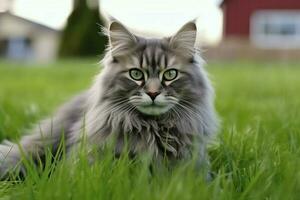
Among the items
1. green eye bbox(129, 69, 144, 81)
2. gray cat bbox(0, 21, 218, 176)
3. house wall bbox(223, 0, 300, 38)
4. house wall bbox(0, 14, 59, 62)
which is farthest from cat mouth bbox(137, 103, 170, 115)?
house wall bbox(0, 14, 59, 62)

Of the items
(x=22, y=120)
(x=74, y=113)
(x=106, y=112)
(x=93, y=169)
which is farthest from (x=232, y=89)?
(x=93, y=169)

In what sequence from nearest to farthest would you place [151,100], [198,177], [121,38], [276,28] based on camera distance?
[198,177] → [151,100] → [121,38] → [276,28]

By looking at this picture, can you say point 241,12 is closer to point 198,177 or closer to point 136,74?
point 136,74

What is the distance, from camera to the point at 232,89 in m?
7.77

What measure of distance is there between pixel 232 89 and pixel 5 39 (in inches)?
1550

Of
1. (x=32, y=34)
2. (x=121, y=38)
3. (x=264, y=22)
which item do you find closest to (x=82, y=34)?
(x=264, y=22)

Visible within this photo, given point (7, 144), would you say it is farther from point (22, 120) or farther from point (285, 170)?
point (285, 170)

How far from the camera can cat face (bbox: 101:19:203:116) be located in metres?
2.59

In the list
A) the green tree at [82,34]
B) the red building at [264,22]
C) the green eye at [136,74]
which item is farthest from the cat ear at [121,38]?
the red building at [264,22]

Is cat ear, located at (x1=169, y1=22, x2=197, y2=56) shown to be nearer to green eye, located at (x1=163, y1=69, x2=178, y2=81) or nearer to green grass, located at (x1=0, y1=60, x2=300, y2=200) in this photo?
green eye, located at (x1=163, y1=69, x2=178, y2=81)

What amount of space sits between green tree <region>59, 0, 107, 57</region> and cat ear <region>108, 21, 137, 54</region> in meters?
18.8

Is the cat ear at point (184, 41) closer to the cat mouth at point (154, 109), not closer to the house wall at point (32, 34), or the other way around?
the cat mouth at point (154, 109)

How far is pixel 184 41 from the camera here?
111 inches

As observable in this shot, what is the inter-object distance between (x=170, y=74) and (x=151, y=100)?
0.22m
